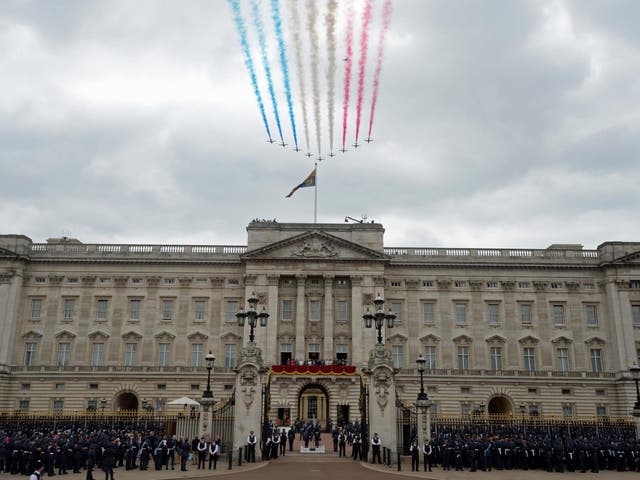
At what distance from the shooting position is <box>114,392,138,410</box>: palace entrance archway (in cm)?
6506

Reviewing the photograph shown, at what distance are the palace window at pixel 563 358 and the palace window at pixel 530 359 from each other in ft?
8.69

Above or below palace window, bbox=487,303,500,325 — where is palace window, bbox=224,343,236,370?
below

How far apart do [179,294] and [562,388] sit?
42.3 m

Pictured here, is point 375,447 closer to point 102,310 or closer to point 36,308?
point 102,310

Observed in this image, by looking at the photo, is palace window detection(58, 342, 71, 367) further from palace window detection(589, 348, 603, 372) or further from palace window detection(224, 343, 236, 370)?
palace window detection(589, 348, 603, 372)

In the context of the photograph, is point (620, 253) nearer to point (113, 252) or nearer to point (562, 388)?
point (562, 388)

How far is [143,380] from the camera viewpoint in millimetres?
64938

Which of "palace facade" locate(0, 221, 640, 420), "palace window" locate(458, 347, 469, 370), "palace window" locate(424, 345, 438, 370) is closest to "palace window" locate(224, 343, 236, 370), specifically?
"palace facade" locate(0, 221, 640, 420)

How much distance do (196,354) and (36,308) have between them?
18.4 m

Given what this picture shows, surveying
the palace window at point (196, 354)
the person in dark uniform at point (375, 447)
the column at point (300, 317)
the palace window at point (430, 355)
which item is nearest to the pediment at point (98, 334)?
the palace window at point (196, 354)

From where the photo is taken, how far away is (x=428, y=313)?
222ft

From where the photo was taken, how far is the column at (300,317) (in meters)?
65.1

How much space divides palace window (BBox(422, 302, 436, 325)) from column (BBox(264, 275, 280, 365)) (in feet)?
52.3

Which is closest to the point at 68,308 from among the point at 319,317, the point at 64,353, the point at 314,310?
the point at 64,353
